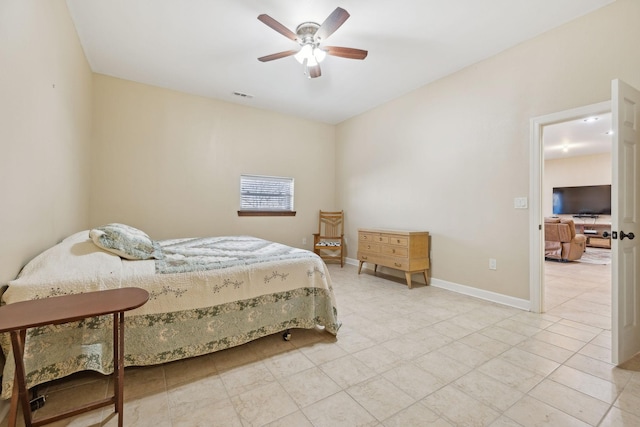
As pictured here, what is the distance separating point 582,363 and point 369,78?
3479 millimetres

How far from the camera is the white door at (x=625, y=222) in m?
1.83

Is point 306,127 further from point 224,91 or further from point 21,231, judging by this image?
point 21,231

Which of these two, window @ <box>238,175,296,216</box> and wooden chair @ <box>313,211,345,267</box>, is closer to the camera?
window @ <box>238,175,296,216</box>

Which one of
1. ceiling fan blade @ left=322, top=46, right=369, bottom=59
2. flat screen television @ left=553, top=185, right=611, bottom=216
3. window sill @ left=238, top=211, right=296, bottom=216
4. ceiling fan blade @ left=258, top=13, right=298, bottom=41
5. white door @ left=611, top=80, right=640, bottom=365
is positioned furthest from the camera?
flat screen television @ left=553, top=185, right=611, bottom=216

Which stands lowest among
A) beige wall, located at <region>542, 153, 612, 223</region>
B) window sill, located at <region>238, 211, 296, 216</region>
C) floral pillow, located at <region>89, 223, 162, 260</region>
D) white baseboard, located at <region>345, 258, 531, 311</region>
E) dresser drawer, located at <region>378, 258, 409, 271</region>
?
white baseboard, located at <region>345, 258, 531, 311</region>

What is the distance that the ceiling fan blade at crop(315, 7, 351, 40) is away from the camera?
1.97 meters

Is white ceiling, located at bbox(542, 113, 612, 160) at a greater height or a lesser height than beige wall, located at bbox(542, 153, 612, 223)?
greater

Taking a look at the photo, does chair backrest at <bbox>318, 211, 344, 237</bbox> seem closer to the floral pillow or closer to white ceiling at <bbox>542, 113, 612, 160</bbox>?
the floral pillow

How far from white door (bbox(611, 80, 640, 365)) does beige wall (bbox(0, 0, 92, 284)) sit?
3.59 meters

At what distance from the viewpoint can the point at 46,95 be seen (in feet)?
6.37

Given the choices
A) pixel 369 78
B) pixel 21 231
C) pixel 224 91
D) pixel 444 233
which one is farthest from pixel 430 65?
pixel 21 231

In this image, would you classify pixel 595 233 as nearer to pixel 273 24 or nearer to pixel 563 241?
pixel 563 241

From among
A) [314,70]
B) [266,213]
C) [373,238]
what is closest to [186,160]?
[266,213]

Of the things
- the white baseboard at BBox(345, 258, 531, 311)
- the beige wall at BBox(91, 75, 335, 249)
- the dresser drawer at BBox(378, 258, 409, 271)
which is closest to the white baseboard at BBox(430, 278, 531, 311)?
the white baseboard at BBox(345, 258, 531, 311)
